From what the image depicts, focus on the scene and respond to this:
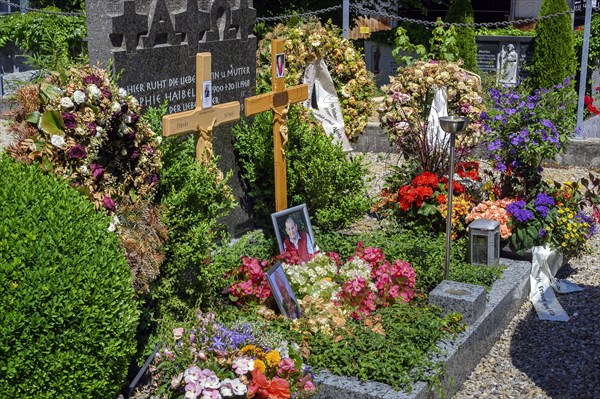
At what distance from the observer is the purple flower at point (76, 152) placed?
182 inches

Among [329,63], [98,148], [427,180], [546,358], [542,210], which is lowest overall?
[546,358]

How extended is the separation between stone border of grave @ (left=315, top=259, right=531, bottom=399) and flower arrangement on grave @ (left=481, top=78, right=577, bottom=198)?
882 mm

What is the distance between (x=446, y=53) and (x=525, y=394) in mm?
5936

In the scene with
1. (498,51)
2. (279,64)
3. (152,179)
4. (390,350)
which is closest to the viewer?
(390,350)

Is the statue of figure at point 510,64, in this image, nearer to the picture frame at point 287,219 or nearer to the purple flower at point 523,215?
the purple flower at point 523,215

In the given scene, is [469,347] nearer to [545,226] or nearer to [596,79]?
[545,226]

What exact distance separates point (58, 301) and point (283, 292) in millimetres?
1951

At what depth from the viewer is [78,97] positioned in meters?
4.66

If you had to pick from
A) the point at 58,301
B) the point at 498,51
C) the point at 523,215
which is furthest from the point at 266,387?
the point at 498,51

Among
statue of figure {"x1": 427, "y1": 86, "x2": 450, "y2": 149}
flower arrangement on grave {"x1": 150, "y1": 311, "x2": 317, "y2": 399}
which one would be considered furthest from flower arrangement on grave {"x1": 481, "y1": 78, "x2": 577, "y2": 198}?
flower arrangement on grave {"x1": 150, "y1": 311, "x2": 317, "y2": 399}

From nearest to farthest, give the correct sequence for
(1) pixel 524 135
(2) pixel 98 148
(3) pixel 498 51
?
(2) pixel 98 148 < (1) pixel 524 135 < (3) pixel 498 51

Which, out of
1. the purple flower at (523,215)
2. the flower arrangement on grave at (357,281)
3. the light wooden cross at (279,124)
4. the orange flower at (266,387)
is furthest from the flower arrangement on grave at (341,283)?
the purple flower at (523,215)

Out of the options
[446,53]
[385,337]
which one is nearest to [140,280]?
[385,337]

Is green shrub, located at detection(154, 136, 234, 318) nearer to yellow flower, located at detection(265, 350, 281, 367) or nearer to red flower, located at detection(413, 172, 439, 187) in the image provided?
yellow flower, located at detection(265, 350, 281, 367)
